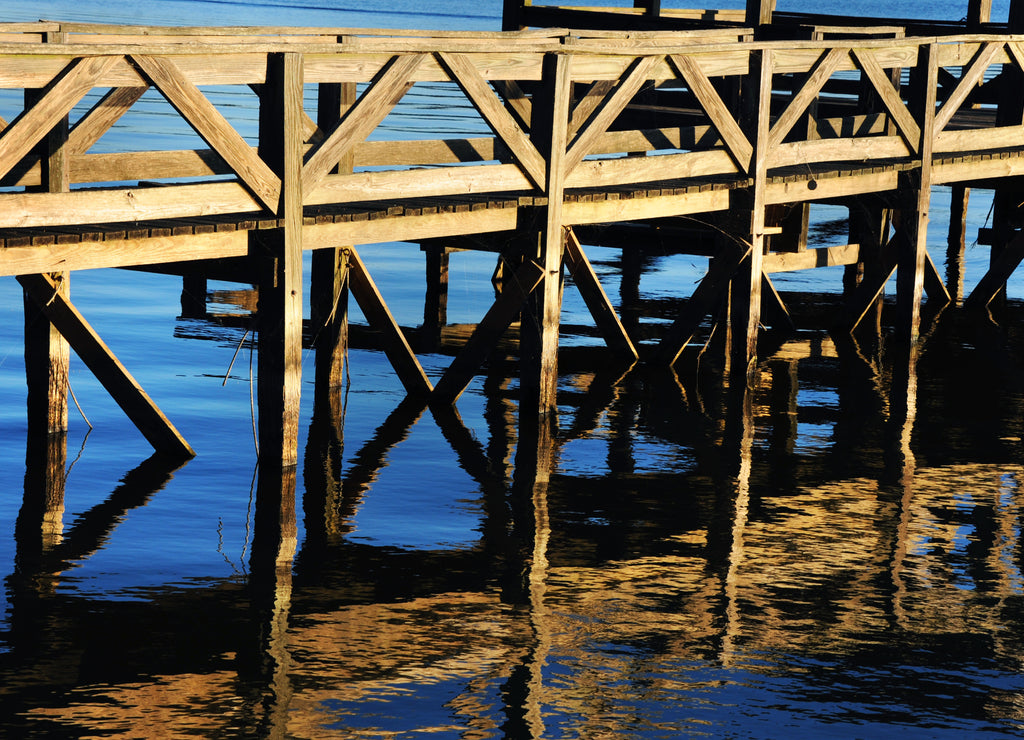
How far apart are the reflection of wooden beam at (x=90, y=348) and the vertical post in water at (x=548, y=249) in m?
2.48

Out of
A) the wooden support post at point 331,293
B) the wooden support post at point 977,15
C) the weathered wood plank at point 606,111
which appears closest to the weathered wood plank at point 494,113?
the weathered wood plank at point 606,111

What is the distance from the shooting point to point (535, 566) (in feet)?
25.9

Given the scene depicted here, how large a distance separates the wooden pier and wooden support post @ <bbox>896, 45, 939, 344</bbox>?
2 cm

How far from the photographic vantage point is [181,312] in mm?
14039

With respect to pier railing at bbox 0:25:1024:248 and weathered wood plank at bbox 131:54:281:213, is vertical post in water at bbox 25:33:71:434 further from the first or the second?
weathered wood plank at bbox 131:54:281:213

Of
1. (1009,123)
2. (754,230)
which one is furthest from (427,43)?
(1009,123)

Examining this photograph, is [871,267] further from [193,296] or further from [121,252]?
[121,252]

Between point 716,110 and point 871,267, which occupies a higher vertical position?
point 716,110

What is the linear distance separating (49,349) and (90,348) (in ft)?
2.33

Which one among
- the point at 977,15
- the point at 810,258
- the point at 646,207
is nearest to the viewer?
the point at 646,207

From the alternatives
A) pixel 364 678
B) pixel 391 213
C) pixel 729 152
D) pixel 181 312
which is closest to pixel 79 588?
pixel 364 678

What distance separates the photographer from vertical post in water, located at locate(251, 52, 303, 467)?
28.7 feet

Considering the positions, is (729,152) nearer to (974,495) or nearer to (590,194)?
(590,194)

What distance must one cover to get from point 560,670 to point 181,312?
26.9 ft
